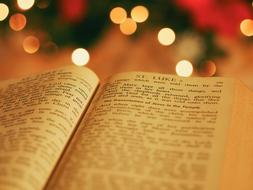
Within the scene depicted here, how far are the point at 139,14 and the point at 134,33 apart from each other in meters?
0.10

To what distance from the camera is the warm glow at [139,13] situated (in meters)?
1.19

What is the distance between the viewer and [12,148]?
557mm

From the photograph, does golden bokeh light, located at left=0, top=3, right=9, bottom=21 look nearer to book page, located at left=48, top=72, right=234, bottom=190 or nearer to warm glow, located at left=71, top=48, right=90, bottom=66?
warm glow, located at left=71, top=48, right=90, bottom=66

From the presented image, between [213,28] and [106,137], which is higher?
[213,28]

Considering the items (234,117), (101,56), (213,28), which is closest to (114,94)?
(234,117)

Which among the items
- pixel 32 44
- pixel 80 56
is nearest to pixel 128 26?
pixel 80 56

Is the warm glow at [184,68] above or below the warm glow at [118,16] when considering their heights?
below

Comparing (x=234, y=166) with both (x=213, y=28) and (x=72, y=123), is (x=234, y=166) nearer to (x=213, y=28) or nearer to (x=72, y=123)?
(x=72, y=123)

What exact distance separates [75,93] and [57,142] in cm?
10

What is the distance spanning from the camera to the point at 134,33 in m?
1.30

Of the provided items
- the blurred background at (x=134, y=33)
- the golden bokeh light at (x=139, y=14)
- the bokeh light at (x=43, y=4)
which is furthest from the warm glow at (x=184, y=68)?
the bokeh light at (x=43, y=4)

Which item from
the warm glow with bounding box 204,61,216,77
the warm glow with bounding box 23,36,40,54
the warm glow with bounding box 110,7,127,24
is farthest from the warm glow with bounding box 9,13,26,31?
the warm glow with bounding box 204,61,216,77

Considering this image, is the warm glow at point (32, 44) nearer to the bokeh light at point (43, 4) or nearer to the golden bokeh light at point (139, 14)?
the bokeh light at point (43, 4)

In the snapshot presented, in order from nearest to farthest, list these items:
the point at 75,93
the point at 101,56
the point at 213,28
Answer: the point at 75,93, the point at 213,28, the point at 101,56
